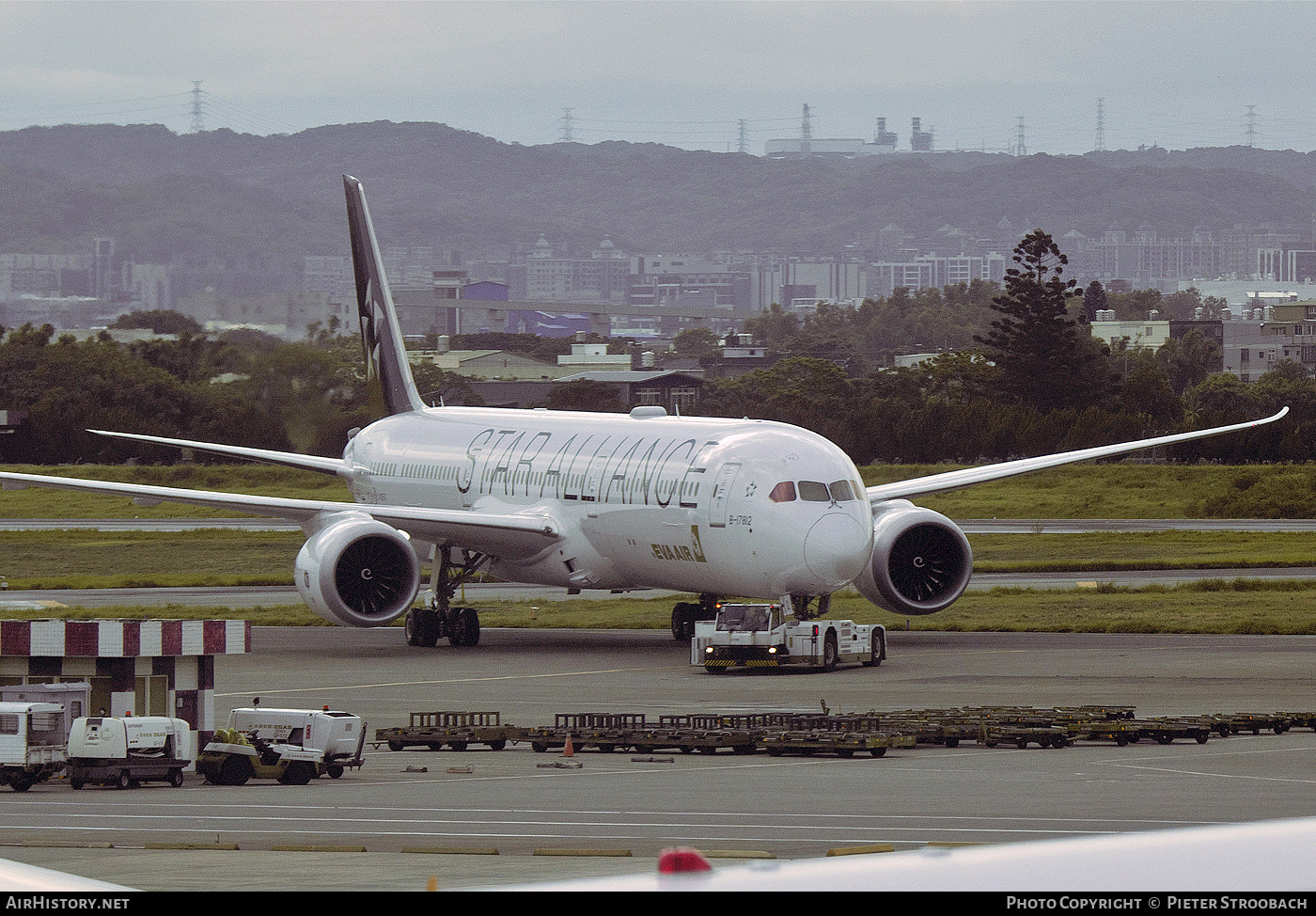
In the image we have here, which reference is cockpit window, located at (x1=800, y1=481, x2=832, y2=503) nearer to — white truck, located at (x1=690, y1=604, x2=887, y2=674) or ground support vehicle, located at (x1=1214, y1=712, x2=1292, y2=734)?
white truck, located at (x1=690, y1=604, x2=887, y2=674)

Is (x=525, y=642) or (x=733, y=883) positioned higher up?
(x=733, y=883)

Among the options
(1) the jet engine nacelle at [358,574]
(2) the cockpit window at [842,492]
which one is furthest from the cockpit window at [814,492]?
(1) the jet engine nacelle at [358,574]

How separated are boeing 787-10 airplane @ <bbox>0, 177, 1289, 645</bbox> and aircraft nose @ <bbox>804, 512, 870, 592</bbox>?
0.11 feet

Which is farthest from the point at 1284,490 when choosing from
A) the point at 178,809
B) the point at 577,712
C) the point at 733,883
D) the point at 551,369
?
the point at 551,369

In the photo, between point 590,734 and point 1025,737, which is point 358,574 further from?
point 1025,737

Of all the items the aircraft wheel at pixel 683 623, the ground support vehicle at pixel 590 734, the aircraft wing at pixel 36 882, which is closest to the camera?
the aircraft wing at pixel 36 882

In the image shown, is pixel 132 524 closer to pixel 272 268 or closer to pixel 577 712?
pixel 272 268

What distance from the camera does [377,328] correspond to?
183ft

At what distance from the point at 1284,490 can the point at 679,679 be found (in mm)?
61700

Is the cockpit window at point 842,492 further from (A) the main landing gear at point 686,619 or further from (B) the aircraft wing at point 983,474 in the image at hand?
(A) the main landing gear at point 686,619

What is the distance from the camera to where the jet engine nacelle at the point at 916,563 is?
41594 millimetres

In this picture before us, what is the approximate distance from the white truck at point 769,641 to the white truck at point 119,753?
14.4 meters

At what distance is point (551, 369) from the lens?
636 ft

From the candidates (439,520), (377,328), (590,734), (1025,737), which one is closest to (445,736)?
(590,734)
